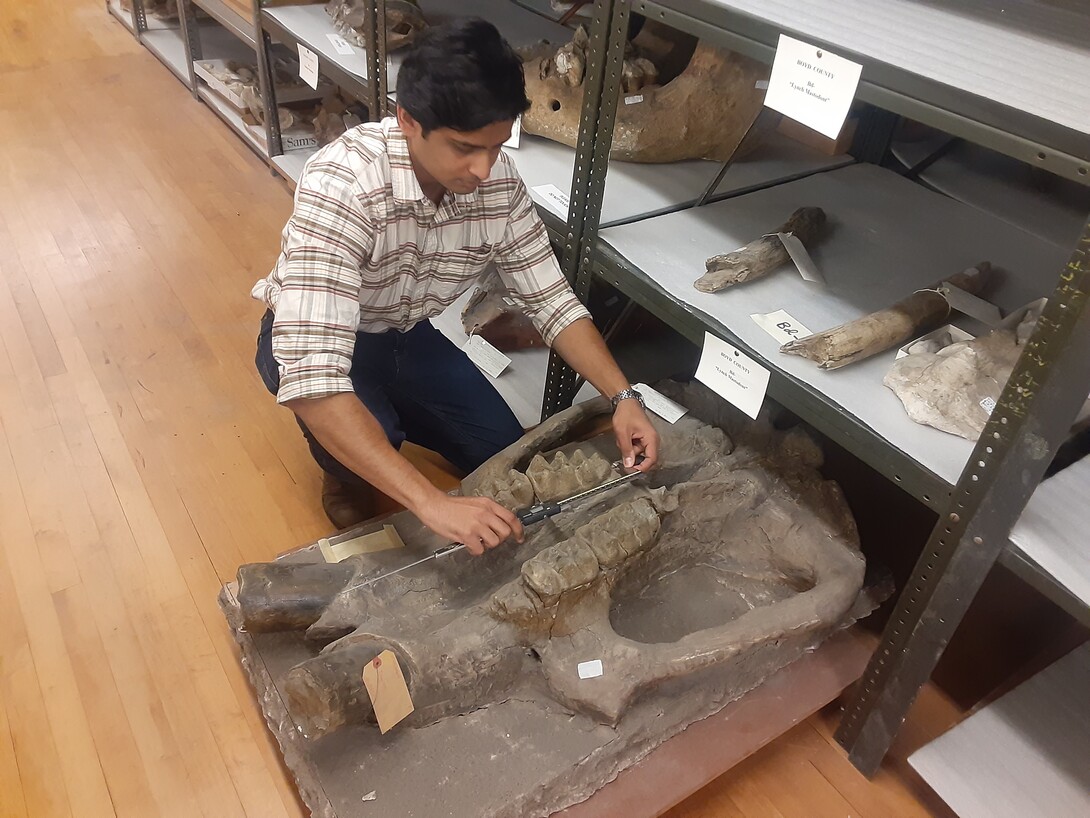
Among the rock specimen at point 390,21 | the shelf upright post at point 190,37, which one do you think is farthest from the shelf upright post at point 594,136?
the shelf upright post at point 190,37

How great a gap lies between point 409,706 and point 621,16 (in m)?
1.20

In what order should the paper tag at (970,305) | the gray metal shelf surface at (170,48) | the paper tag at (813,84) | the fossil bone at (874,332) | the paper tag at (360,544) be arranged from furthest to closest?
the gray metal shelf surface at (170,48) < the paper tag at (360,544) < the paper tag at (970,305) < the fossil bone at (874,332) < the paper tag at (813,84)

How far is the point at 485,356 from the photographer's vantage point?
2.37 m

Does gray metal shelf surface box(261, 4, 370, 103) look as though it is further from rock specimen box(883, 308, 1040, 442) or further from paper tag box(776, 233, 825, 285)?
rock specimen box(883, 308, 1040, 442)

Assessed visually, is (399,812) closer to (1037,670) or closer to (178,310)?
(1037,670)

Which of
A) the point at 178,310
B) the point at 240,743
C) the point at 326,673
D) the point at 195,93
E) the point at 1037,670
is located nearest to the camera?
the point at 326,673

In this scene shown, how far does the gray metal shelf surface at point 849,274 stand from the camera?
4.11ft

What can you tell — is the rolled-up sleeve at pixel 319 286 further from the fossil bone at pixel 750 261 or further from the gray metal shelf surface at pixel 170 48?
the gray metal shelf surface at pixel 170 48

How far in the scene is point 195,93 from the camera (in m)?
3.96

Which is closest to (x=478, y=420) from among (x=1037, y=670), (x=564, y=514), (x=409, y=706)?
(x=564, y=514)

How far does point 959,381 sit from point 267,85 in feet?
9.27

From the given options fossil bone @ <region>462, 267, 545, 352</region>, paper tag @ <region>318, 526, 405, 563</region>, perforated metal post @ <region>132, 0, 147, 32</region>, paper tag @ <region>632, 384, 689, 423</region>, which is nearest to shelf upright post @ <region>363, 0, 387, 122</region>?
fossil bone @ <region>462, 267, 545, 352</region>

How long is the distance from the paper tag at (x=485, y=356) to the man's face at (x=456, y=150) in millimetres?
954

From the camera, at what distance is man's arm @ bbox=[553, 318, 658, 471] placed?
1.55 m
